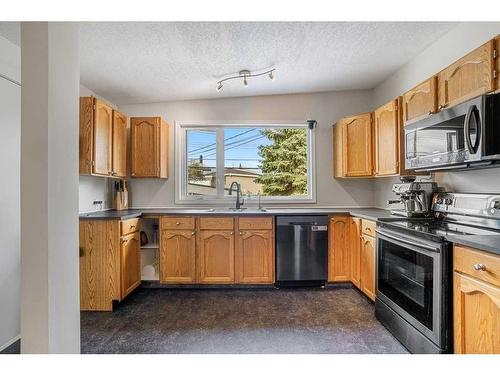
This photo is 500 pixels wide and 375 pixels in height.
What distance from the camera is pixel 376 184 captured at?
3670 millimetres

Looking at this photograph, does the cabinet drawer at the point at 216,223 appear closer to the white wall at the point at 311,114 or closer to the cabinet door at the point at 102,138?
the white wall at the point at 311,114

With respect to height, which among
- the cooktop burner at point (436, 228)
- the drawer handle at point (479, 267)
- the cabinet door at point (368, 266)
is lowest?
the cabinet door at point (368, 266)

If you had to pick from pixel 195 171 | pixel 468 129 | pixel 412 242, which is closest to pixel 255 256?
pixel 195 171

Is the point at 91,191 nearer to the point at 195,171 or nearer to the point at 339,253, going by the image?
the point at 195,171

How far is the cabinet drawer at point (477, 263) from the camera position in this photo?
1274 millimetres

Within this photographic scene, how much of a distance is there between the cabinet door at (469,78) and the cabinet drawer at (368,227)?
3.70ft

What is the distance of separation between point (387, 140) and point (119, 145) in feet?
9.47

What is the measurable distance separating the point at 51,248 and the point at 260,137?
300cm

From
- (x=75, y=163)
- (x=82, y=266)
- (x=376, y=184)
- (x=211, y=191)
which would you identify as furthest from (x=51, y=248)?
(x=376, y=184)

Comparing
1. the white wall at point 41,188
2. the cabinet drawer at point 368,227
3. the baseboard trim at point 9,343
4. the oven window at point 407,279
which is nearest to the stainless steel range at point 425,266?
the oven window at point 407,279

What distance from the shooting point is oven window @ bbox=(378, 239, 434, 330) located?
1.74 m

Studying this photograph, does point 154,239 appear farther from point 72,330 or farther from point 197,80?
point 72,330

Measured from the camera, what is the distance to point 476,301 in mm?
1398

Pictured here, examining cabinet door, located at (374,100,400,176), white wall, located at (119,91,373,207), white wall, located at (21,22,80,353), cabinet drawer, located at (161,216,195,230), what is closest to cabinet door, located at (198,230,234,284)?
cabinet drawer, located at (161,216,195,230)
